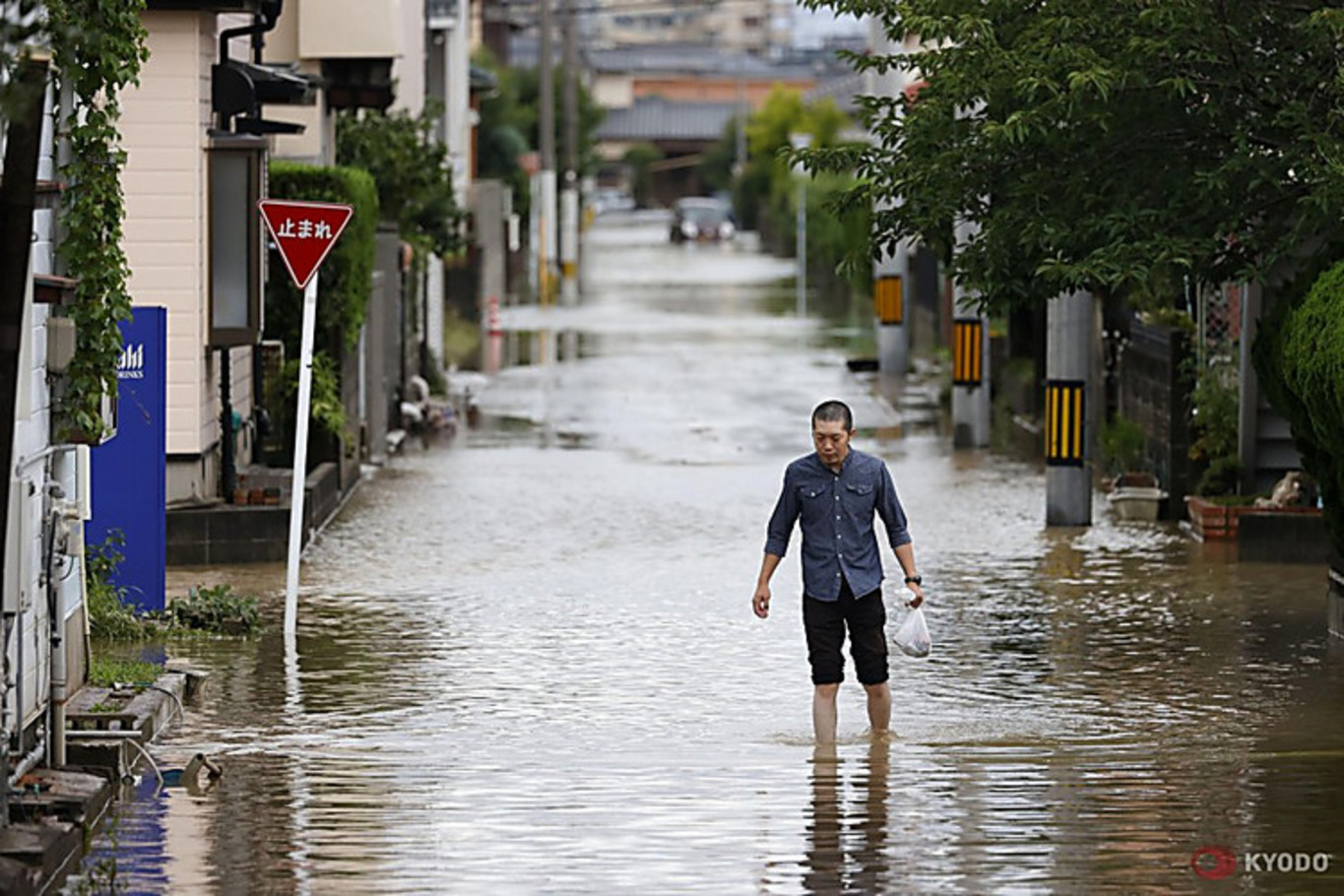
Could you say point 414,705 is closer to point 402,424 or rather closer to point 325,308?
point 325,308

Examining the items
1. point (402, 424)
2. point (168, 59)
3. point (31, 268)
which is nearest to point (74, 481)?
point (31, 268)

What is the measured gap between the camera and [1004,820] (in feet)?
35.8

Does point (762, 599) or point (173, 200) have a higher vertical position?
point (173, 200)

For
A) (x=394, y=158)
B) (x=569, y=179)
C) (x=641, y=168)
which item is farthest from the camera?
(x=641, y=168)

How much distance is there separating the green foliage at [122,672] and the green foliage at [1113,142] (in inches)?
225

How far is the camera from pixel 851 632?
12.8 meters

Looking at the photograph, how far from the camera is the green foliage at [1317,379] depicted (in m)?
14.5

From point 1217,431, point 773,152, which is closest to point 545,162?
point 773,152

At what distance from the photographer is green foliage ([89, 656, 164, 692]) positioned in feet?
44.1

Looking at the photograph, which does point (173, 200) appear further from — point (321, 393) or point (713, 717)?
point (713, 717)

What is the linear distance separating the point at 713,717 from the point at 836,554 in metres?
1.35

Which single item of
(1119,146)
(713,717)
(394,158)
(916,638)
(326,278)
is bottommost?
(713,717)

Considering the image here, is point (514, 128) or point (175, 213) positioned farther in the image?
point (514, 128)

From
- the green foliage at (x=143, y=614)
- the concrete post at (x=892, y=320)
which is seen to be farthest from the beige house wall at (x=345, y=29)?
the concrete post at (x=892, y=320)
